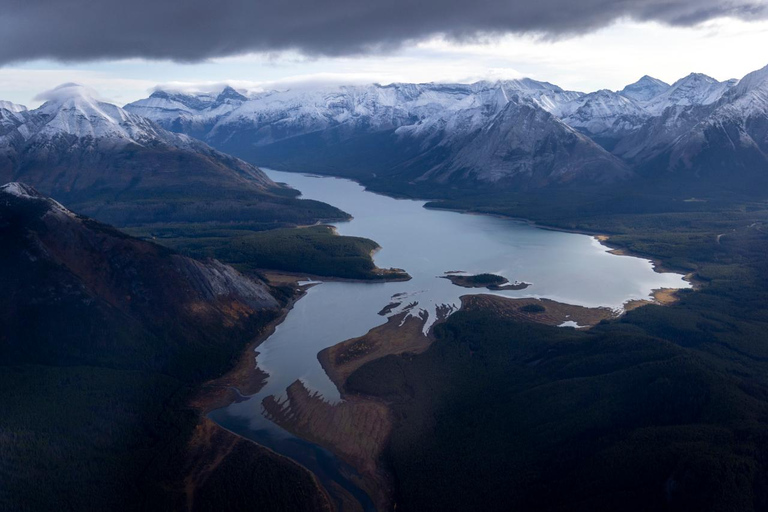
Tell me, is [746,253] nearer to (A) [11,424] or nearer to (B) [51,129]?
(A) [11,424]

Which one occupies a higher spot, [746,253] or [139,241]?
[139,241]

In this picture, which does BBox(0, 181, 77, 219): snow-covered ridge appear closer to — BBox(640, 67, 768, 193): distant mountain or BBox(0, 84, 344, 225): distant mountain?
BBox(0, 84, 344, 225): distant mountain

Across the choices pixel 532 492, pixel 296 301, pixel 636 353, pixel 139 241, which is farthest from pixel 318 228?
pixel 532 492

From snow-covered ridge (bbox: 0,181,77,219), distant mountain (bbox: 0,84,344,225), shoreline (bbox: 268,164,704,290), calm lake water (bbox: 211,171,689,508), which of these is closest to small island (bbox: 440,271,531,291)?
calm lake water (bbox: 211,171,689,508)

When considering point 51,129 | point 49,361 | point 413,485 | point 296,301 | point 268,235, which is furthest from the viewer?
point 51,129

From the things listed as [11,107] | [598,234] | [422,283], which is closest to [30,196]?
[422,283]

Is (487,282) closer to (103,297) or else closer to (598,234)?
(103,297)

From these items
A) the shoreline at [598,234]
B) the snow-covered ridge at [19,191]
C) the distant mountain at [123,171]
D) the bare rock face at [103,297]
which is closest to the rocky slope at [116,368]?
the bare rock face at [103,297]

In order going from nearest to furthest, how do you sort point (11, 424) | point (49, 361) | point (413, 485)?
point (413, 485), point (11, 424), point (49, 361)

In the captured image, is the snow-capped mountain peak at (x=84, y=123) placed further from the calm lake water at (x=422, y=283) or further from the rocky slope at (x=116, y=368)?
the rocky slope at (x=116, y=368)
